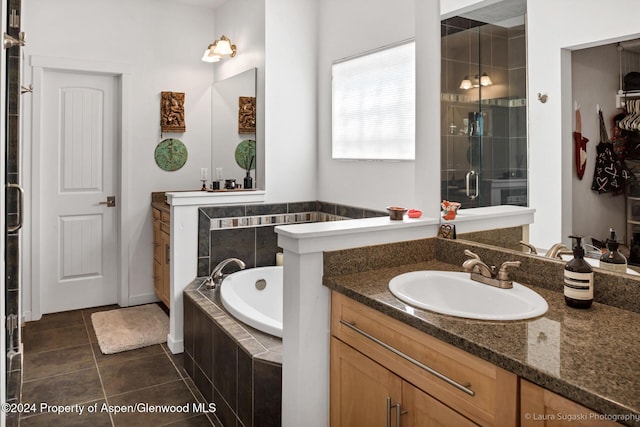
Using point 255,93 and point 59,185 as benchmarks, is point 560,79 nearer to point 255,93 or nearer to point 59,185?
point 255,93

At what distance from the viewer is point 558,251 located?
5.40ft

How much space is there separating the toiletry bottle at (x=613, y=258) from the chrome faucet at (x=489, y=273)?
0.87 feet

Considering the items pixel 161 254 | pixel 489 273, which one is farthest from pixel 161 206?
pixel 489 273

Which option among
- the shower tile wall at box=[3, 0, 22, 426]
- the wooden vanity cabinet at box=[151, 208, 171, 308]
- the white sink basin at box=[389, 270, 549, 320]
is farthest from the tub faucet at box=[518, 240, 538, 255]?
the wooden vanity cabinet at box=[151, 208, 171, 308]

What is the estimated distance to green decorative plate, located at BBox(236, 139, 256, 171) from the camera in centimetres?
364

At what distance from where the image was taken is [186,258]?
126 inches

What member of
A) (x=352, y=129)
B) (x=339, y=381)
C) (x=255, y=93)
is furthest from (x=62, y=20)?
(x=339, y=381)

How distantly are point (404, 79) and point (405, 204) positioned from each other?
79 cm

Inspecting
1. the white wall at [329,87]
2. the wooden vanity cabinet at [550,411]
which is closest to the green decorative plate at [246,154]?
the white wall at [329,87]

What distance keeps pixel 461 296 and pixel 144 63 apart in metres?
3.59

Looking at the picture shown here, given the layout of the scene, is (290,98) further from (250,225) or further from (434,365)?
(434,365)

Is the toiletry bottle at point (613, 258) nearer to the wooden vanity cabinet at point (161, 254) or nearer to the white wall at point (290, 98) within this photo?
the white wall at point (290, 98)

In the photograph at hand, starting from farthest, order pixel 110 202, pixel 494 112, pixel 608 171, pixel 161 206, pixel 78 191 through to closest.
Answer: pixel 110 202
pixel 78 191
pixel 161 206
pixel 494 112
pixel 608 171

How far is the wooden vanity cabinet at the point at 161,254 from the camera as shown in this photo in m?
3.68
